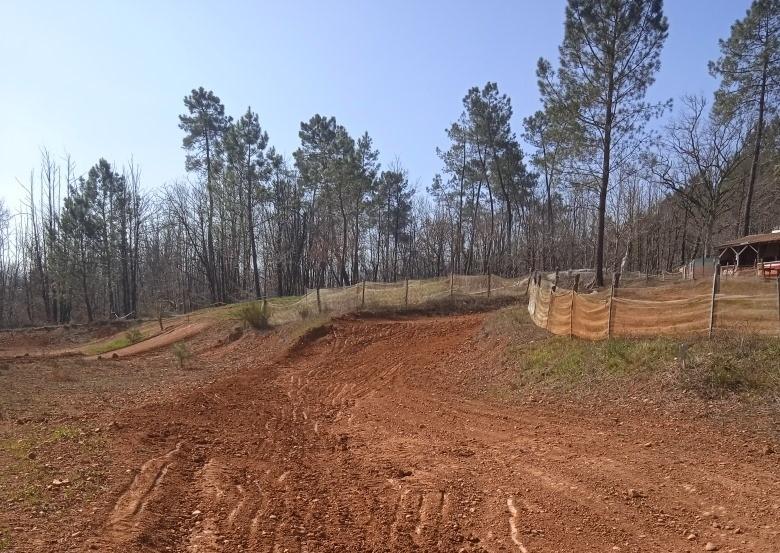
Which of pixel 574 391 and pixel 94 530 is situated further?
pixel 574 391

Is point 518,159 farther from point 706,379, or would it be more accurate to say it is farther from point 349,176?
point 706,379

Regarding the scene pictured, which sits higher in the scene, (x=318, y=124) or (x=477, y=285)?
(x=318, y=124)

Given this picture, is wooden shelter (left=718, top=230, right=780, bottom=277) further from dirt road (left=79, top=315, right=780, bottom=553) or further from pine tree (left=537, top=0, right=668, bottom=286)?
dirt road (left=79, top=315, right=780, bottom=553)

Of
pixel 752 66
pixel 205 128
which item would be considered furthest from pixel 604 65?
pixel 205 128

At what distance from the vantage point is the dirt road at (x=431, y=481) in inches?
179

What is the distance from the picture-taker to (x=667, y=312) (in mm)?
10609

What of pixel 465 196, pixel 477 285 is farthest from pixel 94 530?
pixel 465 196

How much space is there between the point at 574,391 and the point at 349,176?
119ft

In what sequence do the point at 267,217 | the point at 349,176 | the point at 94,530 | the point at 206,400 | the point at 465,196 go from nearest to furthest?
the point at 94,530
the point at 206,400
the point at 349,176
the point at 465,196
the point at 267,217

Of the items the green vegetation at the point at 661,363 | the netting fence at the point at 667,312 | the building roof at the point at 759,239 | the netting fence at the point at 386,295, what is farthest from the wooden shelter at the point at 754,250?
the green vegetation at the point at 661,363

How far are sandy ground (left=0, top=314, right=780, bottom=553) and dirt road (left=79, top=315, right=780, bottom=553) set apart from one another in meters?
0.02

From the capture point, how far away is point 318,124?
4616 centimetres

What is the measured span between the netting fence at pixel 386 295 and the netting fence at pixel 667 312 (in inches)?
422

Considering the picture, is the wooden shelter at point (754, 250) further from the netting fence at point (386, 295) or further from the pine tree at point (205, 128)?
the pine tree at point (205, 128)
